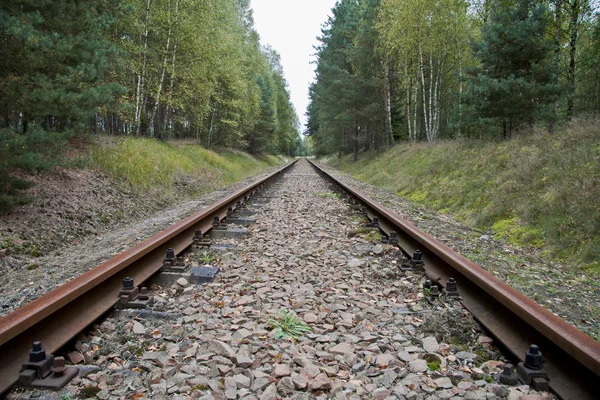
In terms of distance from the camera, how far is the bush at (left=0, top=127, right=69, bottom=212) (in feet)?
16.1

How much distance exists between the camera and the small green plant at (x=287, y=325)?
2410 mm

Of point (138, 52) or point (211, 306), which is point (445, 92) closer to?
point (138, 52)

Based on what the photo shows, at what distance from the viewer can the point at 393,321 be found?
8.57 ft

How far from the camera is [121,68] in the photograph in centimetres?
1186

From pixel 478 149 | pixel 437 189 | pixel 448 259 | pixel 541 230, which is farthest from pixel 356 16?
pixel 448 259

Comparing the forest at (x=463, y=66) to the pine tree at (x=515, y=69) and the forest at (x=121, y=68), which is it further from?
the forest at (x=121, y=68)

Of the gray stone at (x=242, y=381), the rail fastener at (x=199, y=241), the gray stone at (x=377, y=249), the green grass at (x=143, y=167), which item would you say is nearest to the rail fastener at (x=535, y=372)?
the gray stone at (x=242, y=381)

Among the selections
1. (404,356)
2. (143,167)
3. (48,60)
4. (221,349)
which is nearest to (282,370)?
(221,349)

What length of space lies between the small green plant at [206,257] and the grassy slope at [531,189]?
4274mm

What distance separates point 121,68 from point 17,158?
8.06m

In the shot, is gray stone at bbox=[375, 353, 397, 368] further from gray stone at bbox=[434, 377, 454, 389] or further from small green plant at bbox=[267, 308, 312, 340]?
small green plant at bbox=[267, 308, 312, 340]

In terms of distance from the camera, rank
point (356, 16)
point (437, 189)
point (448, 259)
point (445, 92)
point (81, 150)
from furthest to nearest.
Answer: point (445, 92), point (356, 16), point (437, 189), point (81, 150), point (448, 259)

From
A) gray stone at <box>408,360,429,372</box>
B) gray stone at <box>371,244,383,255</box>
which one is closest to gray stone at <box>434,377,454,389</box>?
gray stone at <box>408,360,429,372</box>

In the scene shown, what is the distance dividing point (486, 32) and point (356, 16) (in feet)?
53.3
